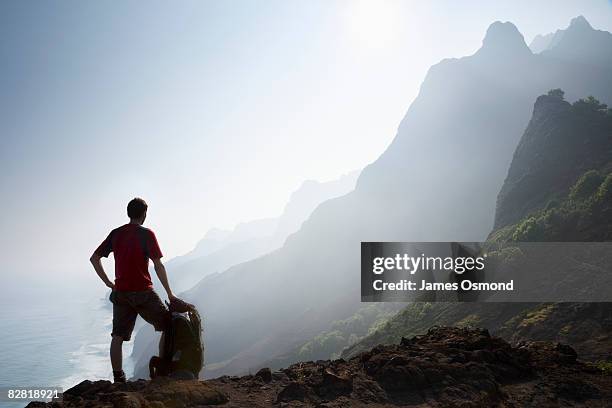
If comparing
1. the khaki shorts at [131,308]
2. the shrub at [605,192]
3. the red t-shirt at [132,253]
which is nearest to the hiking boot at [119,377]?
the khaki shorts at [131,308]

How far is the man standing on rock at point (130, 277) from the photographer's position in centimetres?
509

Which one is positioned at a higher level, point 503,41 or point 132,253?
point 503,41

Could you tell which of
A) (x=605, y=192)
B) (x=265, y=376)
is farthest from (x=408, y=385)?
(x=605, y=192)

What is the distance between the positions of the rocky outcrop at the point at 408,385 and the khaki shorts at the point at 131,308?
0.74 metres

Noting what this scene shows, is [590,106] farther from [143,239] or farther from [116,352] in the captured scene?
[116,352]

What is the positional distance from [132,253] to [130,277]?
12.8 inches

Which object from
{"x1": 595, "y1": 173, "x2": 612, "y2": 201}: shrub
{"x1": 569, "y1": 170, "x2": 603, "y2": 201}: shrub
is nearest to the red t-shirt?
{"x1": 595, "y1": 173, "x2": 612, "y2": 201}: shrub

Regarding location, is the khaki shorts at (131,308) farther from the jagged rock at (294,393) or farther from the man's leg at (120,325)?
the jagged rock at (294,393)

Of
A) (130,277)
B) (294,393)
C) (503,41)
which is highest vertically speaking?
(503,41)

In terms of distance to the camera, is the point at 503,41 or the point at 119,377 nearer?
the point at 119,377

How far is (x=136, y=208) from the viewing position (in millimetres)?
5309

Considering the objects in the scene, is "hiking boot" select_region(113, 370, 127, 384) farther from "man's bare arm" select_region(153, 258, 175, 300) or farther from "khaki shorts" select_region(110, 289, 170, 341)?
"man's bare arm" select_region(153, 258, 175, 300)

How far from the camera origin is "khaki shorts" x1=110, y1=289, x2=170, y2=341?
5.10 m

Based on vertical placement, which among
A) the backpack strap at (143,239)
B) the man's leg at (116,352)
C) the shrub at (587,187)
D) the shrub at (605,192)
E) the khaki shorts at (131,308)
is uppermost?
the shrub at (587,187)
